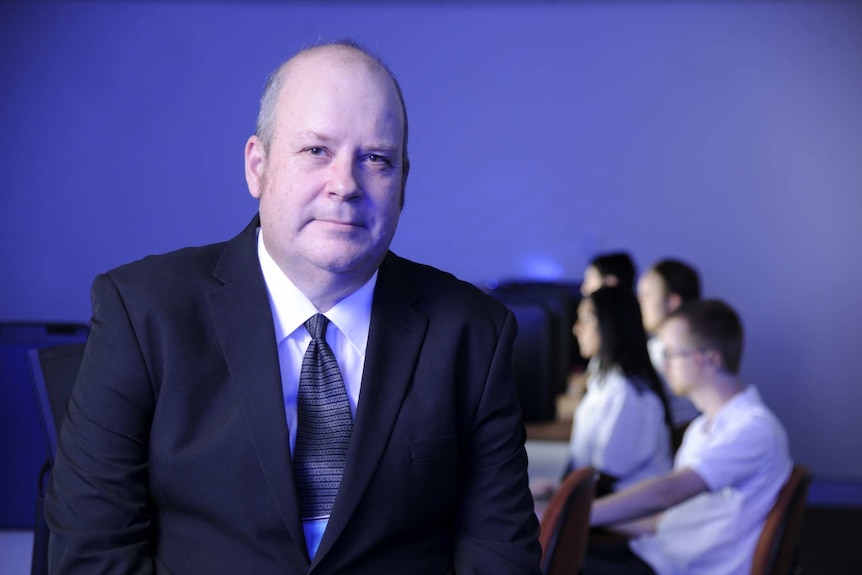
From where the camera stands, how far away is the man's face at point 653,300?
183 inches

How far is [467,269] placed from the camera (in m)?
6.36

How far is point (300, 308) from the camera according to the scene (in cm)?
133

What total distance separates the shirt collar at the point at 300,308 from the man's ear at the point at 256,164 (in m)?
0.09

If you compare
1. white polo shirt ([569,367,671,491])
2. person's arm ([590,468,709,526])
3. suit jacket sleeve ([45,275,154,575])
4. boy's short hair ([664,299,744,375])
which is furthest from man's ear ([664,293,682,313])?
suit jacket sleeve ([45,275,154,575])

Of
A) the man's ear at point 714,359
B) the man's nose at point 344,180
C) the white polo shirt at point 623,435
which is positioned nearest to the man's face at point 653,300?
the white polo shirt at point 623,435

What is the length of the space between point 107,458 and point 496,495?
0.51m

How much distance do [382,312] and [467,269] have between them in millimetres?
5009

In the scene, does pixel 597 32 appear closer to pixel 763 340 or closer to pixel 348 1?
pixel 348 1

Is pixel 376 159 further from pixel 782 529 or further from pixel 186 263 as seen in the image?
pixel 782 529

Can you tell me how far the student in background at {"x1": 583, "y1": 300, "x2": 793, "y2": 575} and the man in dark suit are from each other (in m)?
1.39

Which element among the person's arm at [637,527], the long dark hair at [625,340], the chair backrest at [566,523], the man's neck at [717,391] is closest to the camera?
the chair backrest at [566,523]

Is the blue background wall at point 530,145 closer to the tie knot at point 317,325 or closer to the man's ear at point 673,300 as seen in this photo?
the man's ear at point 673,300

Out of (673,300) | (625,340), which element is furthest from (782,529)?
(673,300)

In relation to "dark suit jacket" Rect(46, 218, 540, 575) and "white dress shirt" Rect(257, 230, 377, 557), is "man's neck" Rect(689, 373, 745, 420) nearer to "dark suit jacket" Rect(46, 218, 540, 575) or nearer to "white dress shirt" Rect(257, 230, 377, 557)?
"dark suit jacket" Rect(46, 218, 540, 575)
